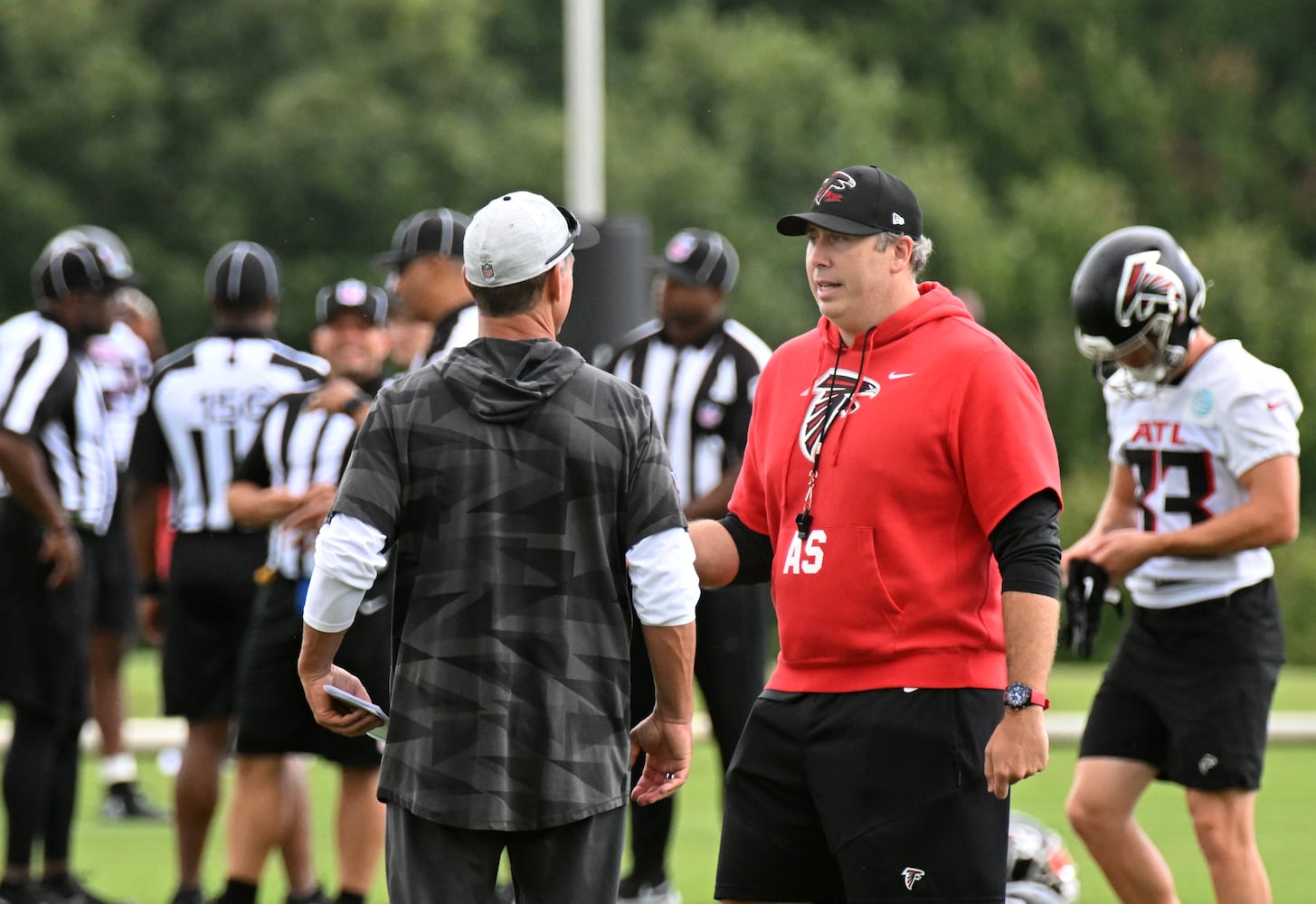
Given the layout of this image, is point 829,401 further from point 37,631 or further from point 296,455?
point 37,631

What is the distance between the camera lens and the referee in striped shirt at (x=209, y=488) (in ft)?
22.9

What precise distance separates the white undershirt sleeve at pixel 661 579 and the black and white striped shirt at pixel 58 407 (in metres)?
4.07

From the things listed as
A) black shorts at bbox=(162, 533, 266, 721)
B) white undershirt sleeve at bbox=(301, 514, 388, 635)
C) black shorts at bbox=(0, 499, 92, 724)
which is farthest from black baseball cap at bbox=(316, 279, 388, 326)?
white undershirt sleeve at bbox=(301, 514, 388, 635)

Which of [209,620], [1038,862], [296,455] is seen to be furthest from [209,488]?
[1038,862]

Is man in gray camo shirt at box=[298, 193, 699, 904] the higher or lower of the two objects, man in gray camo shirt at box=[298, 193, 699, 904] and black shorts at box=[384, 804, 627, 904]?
the higher

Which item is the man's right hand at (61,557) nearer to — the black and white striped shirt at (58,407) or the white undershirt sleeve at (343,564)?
the black and white striped shirt at (58,407)

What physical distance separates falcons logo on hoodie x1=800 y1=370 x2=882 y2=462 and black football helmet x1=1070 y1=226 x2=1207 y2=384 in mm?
1315

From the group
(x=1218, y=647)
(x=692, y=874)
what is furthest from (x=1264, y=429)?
(x=692, y=874)

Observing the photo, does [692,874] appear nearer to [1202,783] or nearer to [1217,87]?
[1202,783]

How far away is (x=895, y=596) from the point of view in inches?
168

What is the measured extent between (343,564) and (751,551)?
1087 mm

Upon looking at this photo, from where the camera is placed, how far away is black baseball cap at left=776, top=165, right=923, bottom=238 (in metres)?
4.35

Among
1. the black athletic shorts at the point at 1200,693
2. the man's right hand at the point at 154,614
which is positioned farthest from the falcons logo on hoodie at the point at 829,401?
the man's right hand at the point at 154,614

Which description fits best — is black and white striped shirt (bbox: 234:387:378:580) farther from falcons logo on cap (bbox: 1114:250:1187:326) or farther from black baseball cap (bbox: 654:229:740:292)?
falcons logo on cap (bbox: 1114:250:1187:326)
